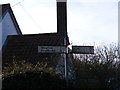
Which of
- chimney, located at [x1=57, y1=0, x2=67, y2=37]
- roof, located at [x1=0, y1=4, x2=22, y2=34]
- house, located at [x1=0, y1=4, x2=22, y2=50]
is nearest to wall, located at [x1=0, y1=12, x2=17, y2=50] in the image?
house, located at [x1=0, y1=4, x2=22, y2=50]

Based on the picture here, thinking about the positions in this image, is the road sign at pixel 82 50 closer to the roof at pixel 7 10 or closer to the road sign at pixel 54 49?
the road sign at pixel 54 49

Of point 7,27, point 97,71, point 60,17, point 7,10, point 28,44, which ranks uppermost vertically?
point 7,10

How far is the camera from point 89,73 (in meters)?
14.7

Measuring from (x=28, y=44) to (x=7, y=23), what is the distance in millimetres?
3531

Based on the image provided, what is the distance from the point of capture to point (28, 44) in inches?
819

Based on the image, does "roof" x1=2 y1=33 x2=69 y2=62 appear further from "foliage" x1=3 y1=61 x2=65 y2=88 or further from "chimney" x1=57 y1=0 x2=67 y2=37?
"foliage" x1=3 y1=61 x2=65 y2=88

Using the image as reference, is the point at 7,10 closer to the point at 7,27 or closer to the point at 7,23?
the point at 7,23

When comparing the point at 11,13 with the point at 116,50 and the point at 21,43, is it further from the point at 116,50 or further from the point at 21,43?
the point at 116,50

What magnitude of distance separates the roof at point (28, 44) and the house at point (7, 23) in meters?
0.49

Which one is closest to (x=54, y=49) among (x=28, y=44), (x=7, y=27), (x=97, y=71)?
(x=97, y=71)

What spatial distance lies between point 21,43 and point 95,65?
778 cm

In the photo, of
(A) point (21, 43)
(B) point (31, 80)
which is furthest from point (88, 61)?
(A) point (21, 43)

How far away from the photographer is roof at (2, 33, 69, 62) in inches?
751

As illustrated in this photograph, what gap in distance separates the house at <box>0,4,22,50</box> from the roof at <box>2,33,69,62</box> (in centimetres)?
49
